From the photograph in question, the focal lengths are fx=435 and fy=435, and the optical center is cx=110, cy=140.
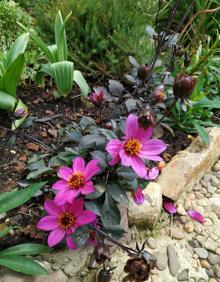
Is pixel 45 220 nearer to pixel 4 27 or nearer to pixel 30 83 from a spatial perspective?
pixel 30 83

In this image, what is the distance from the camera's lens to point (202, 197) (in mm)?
2373

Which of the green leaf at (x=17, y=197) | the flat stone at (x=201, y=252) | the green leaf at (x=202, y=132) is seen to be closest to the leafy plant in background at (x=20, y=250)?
the green leaf at (x=17, y=197)

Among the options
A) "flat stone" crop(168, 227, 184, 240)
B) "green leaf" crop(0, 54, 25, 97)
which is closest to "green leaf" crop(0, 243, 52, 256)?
"flat stone" crop(168, 227, 184, 240)

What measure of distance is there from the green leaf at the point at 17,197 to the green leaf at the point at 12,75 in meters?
0.65

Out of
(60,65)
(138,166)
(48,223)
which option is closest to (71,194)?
(48,223)

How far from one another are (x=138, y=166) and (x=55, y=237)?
416 millimetres

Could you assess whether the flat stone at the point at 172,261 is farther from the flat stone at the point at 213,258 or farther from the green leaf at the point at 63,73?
the green leaf at the point at 63,73

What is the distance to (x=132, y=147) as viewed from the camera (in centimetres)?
157

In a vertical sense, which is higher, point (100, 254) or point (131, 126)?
point (131, 126)

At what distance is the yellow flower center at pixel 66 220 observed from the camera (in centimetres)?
165

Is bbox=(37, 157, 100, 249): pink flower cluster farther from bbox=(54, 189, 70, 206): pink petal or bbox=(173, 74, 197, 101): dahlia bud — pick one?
bbox=(173, 74, 197, 101): dahlia bud

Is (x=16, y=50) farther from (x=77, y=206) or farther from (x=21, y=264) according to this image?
(x=21, y=264)

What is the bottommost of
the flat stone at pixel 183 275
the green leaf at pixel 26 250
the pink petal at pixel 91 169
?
the flat stone at pixel 183 275

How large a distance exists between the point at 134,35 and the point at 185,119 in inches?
23.3
